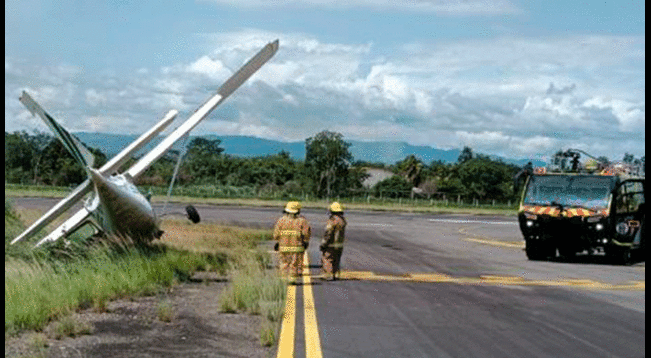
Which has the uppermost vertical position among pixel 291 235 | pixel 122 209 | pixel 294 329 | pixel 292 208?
pixel 292 208

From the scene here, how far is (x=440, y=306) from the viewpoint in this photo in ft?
43.4

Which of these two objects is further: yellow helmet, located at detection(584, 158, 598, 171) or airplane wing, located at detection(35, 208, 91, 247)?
yellow helmet, located at detection(584, 158, 598, 171)

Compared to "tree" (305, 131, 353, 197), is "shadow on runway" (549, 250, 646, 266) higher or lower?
lower

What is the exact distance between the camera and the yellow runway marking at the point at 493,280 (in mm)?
17625

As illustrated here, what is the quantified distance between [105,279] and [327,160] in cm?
7389

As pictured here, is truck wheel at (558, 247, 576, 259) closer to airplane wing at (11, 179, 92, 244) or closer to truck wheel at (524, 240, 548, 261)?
truck wheel at (524, 240, 548, 261)

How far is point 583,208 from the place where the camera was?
75.1ft

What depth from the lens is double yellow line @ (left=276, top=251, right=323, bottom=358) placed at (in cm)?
893

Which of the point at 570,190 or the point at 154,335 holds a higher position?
the point at 570,190

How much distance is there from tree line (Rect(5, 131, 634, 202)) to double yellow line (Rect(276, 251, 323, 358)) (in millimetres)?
61451

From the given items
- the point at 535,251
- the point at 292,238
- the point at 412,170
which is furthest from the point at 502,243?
the point at 412,170

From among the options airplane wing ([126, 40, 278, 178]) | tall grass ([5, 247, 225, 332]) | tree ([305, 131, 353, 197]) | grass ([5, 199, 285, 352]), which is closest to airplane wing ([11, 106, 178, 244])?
grass ([5, 199, 285, 352])

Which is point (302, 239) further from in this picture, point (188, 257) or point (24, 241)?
point (24, 241)

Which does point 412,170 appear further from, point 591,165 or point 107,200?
point 107,200
